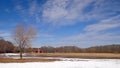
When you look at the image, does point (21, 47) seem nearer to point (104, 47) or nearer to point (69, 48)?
point (104, 47)

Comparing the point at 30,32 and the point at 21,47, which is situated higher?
the point at 30,32

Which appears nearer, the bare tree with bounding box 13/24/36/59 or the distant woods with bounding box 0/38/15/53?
the bare tree with bounding box 13/24/36/59

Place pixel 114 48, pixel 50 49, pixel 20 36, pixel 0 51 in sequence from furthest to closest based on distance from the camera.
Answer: pixel 50 49, pixel 114 48, pixel 0 51, pixel 20 36

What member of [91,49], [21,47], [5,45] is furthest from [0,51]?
[91,49]

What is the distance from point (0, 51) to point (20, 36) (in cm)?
4834

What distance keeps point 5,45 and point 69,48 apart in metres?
61.4

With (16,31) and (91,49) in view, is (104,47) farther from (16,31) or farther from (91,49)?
(16,31)

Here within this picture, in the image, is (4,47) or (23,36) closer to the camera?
(23,36)

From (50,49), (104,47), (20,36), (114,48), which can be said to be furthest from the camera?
(50,49)

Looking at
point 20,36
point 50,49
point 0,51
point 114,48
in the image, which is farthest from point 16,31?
point 50,49

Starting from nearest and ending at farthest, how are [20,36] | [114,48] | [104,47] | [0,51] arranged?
[20,36] → [0,51] → [114,48] → [104,47]

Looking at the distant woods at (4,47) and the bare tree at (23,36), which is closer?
the bare tree at (23,36)

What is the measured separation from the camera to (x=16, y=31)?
43875 millimetres

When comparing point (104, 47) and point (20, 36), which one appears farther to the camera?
point (104, 47)
